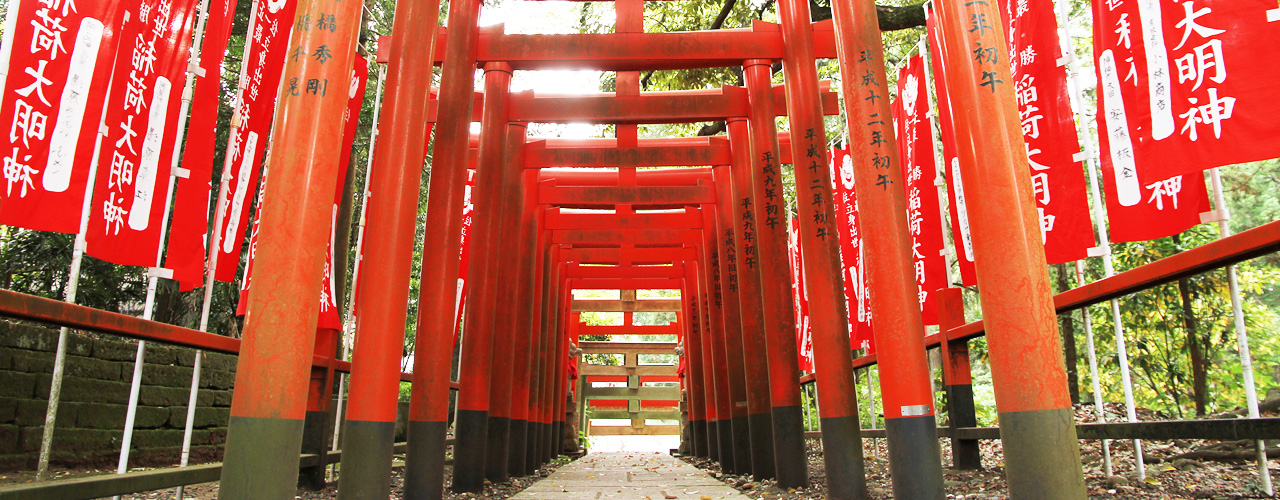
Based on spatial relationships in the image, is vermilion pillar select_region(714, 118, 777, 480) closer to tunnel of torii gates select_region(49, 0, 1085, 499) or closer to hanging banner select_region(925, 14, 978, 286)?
tunnel of torii gates select_region(49, 0, 1085, 499)

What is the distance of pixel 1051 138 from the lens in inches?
174

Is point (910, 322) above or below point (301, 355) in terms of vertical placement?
above

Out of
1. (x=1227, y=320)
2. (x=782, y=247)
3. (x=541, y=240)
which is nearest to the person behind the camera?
(x=782, y=247)

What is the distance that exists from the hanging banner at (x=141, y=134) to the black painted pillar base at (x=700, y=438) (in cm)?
1070

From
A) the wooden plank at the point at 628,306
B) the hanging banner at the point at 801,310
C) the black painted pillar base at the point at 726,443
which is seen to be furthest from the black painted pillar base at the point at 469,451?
the wooden plank at the point at 628,306

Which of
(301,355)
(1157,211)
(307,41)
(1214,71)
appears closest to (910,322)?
(1157,211)

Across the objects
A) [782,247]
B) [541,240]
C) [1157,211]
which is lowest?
[1157,211]

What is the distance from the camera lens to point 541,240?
11.5 m

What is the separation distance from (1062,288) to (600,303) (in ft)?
37.8

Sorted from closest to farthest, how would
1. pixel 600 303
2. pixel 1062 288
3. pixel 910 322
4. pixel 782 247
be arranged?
pixel 910 322, pixel 782 247, pixel 1062 288, pixel 600 303

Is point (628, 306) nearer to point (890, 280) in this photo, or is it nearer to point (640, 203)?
point (640, 203)

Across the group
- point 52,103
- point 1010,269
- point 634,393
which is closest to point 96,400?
point 52,103

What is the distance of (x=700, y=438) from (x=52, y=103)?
11.8 meters

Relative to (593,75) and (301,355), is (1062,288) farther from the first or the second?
(593,75)
